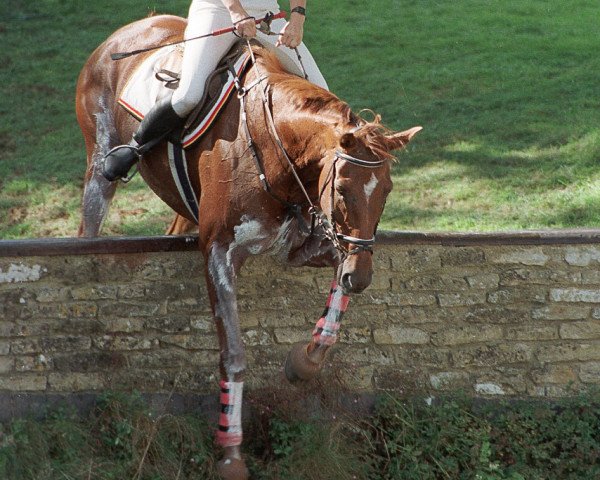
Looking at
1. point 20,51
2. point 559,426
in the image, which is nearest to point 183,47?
point 559,426

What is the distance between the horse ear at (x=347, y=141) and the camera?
16.3 feet

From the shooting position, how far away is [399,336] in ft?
22.7

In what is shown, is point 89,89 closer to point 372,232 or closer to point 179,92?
point 179,92

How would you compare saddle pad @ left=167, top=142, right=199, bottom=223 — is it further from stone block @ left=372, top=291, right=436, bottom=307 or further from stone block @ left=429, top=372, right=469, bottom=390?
stone block @ left=429, top=372, right=469, bottom=390

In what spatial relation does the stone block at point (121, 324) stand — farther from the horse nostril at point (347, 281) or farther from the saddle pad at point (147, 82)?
the horse nostril at point (347, 281)

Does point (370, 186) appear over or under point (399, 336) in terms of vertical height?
over

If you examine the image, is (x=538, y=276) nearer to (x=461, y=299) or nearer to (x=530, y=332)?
(x=530, y=332)

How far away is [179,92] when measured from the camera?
19.4ft

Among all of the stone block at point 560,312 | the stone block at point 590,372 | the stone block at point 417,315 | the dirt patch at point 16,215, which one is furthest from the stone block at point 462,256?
the dirt patch at point 16,215

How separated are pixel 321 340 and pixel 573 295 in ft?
7.03

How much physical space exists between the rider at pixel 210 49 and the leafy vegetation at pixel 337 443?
178cm

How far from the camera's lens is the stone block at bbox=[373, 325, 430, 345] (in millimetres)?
6887

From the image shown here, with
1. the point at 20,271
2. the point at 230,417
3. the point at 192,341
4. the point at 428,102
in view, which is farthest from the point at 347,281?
the point at 428,102

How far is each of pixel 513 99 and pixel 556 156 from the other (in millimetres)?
1558
